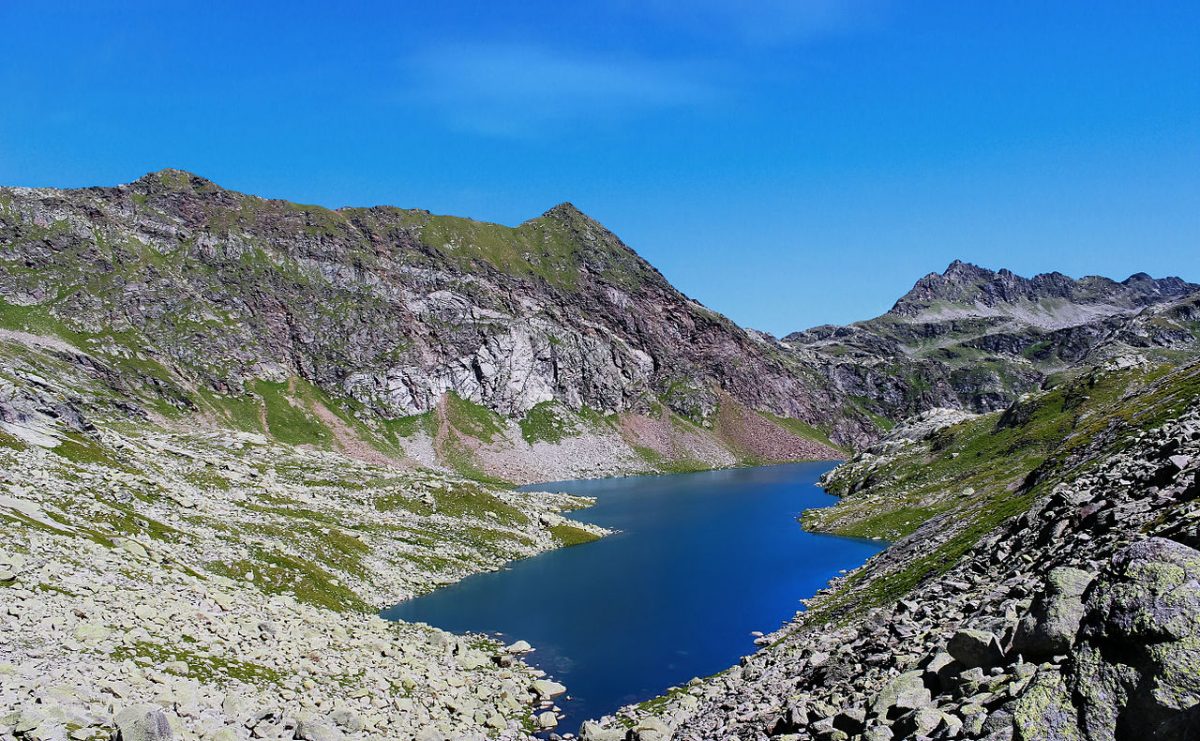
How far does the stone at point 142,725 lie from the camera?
22.4 metres

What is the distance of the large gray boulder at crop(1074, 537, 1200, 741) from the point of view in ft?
37.3

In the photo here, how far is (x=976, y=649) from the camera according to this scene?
19.4 meters

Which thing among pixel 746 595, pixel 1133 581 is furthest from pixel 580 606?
pixel 1133 581

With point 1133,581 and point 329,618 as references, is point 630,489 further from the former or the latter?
point 1133,581

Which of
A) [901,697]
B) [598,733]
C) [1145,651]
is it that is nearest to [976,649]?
[901,697]

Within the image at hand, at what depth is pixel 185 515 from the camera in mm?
61375

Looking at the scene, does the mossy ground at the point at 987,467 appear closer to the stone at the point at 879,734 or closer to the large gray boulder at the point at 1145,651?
the stone at the point at 879,734

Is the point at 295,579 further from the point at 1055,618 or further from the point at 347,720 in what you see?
the point at 1055,618

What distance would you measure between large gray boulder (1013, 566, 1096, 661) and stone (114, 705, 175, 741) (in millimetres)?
26723

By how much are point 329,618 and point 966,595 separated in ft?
126

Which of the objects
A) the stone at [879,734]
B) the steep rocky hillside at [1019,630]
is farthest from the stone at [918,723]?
the stone at [879,734]

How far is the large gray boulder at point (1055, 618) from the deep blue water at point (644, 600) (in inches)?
1053

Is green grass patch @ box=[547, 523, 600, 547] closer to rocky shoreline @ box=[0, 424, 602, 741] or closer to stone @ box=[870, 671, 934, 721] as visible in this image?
rocky shoreline @ box=[0, 424, 602, 741]

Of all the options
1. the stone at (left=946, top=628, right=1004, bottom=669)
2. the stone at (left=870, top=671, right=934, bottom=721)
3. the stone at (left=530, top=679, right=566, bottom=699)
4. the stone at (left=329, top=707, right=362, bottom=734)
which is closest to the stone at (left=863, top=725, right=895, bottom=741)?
the stone at (left=870, top=671, right=934, bottom=721)
